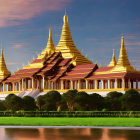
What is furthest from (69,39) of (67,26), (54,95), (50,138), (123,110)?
(50,138)

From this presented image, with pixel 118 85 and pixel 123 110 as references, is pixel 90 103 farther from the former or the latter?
pixel 118 85

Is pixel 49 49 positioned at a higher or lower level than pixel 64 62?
higher

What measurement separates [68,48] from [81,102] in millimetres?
28836

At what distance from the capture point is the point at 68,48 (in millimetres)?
84500

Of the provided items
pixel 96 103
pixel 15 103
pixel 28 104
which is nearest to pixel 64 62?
pixel 28 104

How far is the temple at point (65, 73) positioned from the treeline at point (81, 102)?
9.59 m

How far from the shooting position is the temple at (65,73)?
232ft

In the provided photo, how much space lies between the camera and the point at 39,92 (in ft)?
251

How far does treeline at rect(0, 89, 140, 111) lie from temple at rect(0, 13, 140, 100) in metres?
9.59

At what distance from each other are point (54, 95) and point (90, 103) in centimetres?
658

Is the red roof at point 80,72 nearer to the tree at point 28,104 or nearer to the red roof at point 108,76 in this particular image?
the red roof at point 108,76

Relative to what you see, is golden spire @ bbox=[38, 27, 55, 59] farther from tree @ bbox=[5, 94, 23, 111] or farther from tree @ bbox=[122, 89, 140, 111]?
tree @ bbox=[122, 89, 140, 111]

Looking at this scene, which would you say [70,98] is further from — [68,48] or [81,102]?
[68,48]

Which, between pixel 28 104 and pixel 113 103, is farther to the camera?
pixel 28 104
